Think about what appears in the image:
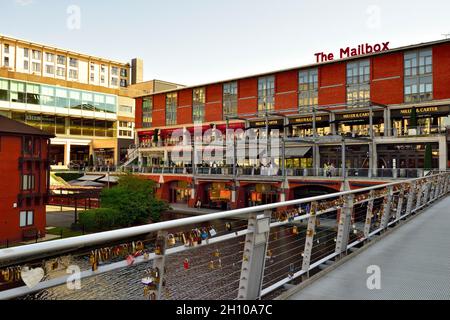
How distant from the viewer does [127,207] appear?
3862 centimetres

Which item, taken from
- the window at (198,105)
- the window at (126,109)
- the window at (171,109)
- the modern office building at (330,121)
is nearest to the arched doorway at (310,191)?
the modern office building at (330,121)

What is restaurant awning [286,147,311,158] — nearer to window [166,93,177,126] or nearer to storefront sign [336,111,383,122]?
storefront sign [336,111,383,122]

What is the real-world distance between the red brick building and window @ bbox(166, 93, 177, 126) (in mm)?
29863

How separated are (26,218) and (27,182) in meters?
3.10

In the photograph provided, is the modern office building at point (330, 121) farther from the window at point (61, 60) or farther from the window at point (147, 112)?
the window at point (61, 60)

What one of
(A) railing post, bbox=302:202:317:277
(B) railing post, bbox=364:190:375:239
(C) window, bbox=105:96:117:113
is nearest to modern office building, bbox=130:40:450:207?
(B) railing post, bbox=364:190:375:239

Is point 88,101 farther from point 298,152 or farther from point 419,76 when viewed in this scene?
point 419,76

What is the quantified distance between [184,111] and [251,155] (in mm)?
19360

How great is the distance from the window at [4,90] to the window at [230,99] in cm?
3833

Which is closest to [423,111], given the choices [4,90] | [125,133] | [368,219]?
[368,219]

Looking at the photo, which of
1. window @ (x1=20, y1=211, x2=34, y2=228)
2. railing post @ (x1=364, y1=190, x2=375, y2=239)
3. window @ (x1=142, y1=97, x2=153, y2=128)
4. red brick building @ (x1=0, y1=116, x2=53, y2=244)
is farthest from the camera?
window @ (x1=142, y1=97, x2=153, y2=128)

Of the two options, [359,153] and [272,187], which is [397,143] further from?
[272,187]

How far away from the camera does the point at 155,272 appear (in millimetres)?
3451

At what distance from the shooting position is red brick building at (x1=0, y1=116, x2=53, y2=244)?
3091 cm
